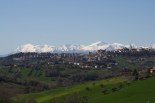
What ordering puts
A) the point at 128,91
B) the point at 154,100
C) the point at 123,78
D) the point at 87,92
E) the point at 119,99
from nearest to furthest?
the point at 154,100 → the point at 119,99 → the point at 128,91 → the point at 87,92 → the point at 123,78

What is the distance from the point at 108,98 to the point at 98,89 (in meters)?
29.0

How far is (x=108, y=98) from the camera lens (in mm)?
119688

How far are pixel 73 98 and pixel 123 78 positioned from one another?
73.0 metres

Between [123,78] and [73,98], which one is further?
[123,78]

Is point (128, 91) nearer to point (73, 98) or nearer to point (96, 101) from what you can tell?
point (96, 101)

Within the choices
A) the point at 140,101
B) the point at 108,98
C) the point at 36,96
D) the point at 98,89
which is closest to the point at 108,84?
the point at 98,89

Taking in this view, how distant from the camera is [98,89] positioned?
149m

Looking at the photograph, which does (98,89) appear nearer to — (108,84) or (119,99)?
(108,84)

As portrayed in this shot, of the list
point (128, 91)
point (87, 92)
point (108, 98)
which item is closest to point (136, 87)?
point (128, 91)

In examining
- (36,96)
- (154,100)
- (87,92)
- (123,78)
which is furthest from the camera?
(123,78)

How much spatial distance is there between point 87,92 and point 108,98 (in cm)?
2585

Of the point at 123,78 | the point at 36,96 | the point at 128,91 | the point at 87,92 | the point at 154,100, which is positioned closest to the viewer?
the point at 154,100

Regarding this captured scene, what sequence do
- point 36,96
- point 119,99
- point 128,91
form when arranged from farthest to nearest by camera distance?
point 36,96 < point 128,91 < point 119,99

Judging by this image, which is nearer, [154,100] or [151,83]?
[154,100]
